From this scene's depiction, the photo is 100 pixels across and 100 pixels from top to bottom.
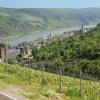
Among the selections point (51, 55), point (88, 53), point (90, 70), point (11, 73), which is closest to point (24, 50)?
point (51, 55)

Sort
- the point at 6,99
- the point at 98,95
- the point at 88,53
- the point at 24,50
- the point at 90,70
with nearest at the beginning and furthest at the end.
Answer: the point at 6,99, the point at 98,95, the point at 90,70, the point at 88,53, the point at 24,50

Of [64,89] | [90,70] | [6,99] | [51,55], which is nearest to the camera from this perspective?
[6,99]

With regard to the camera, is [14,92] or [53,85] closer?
[14,92]

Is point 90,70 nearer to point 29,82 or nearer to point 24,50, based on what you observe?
point 29,82

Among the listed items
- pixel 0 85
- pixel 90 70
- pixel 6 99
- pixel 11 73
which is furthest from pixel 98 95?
pixel 90 70

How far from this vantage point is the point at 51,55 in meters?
93.7

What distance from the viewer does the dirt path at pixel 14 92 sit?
10.1 meters

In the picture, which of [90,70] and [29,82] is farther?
[90,70]

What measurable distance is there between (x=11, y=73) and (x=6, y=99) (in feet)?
16.1

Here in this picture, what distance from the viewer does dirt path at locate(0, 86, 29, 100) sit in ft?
33.1

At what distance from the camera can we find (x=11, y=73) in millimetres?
14539

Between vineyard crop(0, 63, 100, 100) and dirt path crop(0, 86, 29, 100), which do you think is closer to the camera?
dirt path crop(0, 86, 29, 100)

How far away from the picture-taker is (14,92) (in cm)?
1073

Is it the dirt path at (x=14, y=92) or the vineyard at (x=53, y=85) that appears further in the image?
the vineyard at (x=53, y=85)
